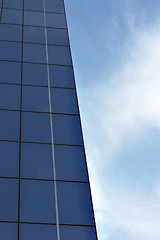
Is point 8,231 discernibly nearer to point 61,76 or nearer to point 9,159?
point 9,159

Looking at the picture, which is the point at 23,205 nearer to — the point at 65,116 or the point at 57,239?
the point at 57,239

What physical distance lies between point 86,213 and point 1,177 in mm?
1599

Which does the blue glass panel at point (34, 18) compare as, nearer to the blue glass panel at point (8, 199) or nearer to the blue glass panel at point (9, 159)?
the blue glass panel at point (9, 159)

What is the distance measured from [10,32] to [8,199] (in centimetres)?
521

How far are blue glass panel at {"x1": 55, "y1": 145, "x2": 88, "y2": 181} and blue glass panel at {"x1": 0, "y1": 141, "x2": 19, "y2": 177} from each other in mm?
748

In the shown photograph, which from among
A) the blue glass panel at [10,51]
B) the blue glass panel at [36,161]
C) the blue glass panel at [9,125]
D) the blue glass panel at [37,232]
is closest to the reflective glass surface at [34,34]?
the blue glass panel at [10,51]

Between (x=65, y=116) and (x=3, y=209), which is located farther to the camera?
(x=65, y=116)

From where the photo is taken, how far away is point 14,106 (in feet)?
25.0

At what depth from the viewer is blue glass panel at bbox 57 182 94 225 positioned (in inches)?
235

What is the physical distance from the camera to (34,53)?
9.09m

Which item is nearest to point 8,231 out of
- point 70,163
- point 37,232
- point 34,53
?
point 37,232

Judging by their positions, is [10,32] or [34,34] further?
[34,34]

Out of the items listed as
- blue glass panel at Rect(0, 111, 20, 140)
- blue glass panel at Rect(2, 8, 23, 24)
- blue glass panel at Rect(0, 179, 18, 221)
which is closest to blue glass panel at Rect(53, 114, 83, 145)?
blue glass panel at Rect(0, 111, 20, 140)

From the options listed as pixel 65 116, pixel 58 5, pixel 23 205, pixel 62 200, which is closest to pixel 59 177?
pixel 62 200
